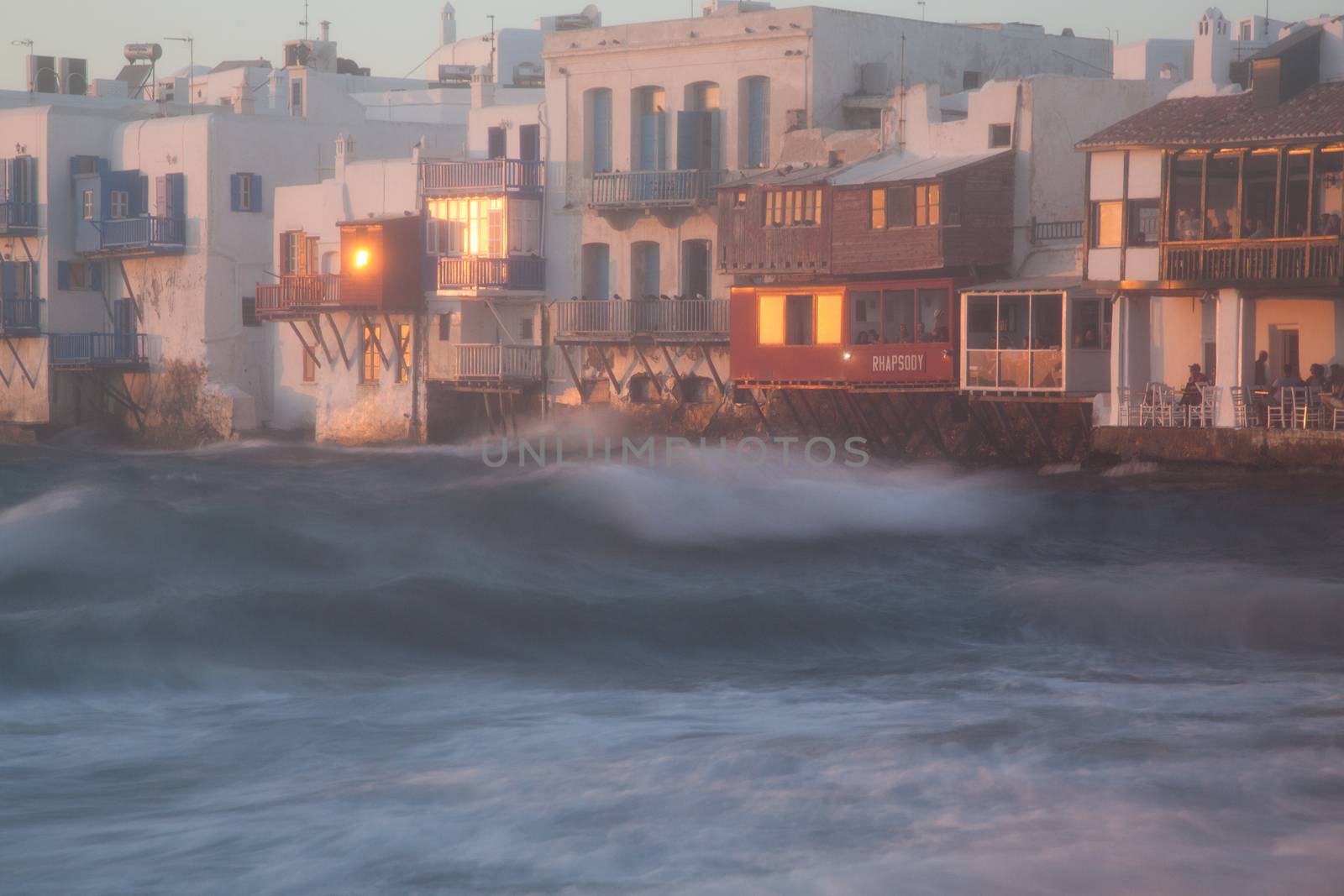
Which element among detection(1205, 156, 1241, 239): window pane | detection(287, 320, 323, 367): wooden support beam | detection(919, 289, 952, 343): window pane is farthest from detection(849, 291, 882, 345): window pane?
detection(287, 320, 323, 367): wooden support beam

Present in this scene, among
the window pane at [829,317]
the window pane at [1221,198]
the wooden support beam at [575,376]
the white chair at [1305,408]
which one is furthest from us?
the wooden support beam at [575,376]

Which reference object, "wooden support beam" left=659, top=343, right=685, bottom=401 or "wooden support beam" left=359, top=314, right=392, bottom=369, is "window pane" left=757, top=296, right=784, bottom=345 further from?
"wooden support beam" left=359, top=314, right=392, bottom=369

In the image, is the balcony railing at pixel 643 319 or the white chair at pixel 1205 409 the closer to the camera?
the white chair at pixel 1205 409

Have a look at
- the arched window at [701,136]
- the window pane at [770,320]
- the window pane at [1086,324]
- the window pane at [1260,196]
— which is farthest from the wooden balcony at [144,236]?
the window pane at [1260,196]

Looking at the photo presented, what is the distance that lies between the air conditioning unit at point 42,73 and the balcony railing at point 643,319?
29.4 metres

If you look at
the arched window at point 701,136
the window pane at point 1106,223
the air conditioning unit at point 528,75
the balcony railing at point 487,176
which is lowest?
the window pane at point 1106,223

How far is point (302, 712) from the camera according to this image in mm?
17625

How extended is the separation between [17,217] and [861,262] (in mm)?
28611

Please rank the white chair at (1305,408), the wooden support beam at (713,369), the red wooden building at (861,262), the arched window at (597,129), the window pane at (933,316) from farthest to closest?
1. the arched window at (597,129)
2. the wooden support beam at (713,369)
3. the red wooden building at (861,262)
4. the window pane at (933,316)
5. the white chair at (1305,408)

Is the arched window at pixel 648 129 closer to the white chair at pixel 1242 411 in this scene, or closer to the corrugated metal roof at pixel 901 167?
the corrugated metal roof at pixel 901 167

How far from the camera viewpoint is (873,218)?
1633 inches

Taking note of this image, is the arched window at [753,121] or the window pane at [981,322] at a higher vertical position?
the arched window at [753,121]

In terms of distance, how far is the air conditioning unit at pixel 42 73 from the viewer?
69.2m

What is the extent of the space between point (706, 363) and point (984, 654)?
2613 centimetres
